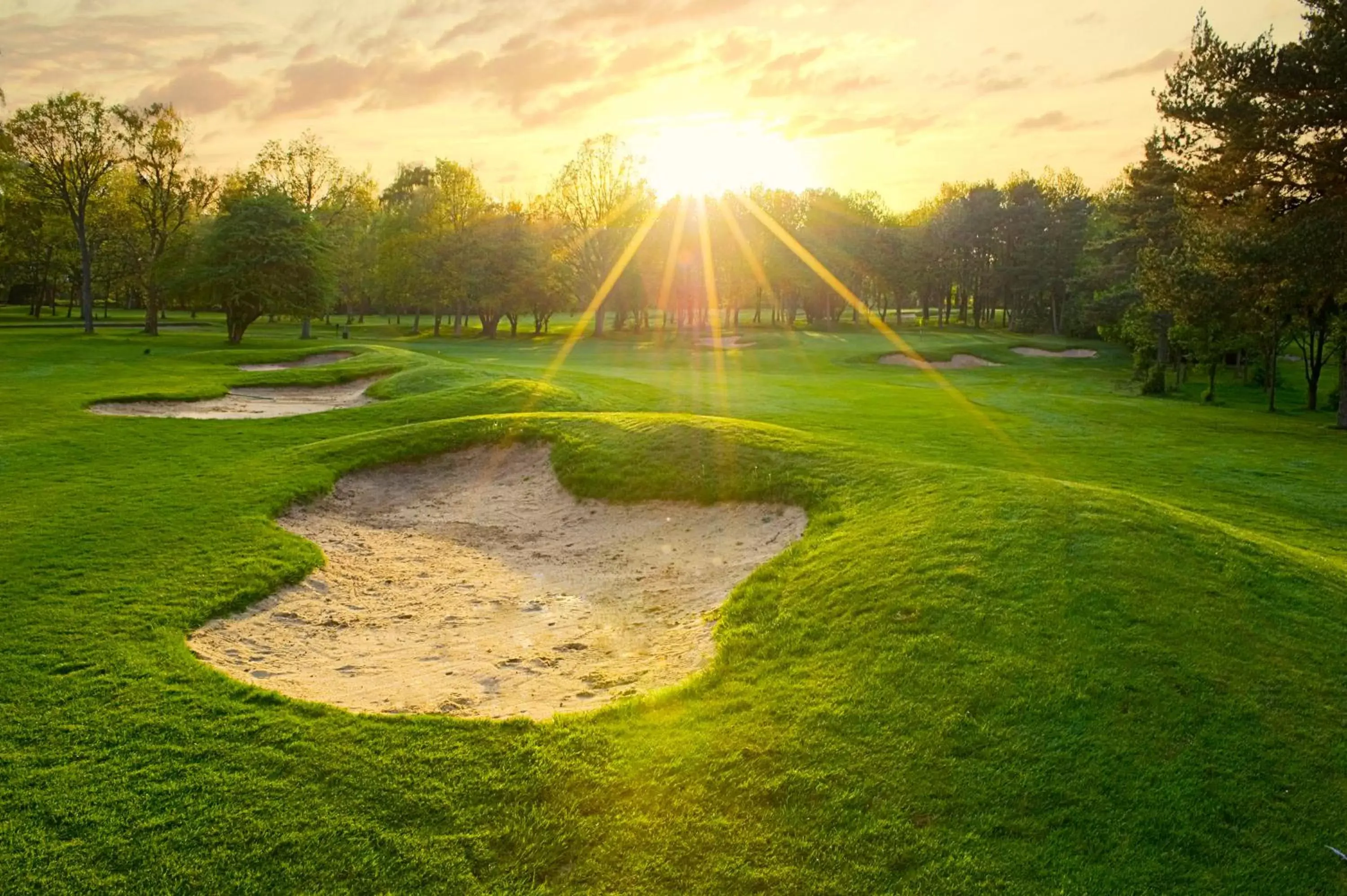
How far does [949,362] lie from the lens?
202 feet

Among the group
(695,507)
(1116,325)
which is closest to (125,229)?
(695,507)

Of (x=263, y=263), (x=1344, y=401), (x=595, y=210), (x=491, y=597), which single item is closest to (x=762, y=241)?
(x=595, y=210)

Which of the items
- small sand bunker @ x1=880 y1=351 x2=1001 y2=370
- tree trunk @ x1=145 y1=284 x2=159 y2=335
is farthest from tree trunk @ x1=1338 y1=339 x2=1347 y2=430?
tree trunk @ x1=145 y1=284 x2=159 y2=335

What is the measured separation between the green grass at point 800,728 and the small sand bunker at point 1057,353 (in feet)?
182

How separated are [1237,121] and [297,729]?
29.8 metres

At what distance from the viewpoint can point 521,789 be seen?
260 inches

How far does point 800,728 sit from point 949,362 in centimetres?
5837

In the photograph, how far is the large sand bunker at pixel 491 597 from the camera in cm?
928

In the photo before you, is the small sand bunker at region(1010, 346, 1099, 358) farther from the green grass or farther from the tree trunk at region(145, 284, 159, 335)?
the tree trunk at region(145, 284, 159, 335)

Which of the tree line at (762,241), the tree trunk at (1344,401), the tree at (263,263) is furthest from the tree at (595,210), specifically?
the tree trunk at (1344,401)

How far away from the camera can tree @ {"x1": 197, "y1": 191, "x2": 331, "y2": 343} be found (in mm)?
58625

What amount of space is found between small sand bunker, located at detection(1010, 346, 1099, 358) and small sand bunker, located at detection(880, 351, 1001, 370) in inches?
260

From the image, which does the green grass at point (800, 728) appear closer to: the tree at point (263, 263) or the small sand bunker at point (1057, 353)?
the tree at point (263, 263)

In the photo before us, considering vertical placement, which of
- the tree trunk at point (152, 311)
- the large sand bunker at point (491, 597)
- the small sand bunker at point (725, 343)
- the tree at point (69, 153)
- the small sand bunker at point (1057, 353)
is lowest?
the large sand bunker at point (491, 597)
